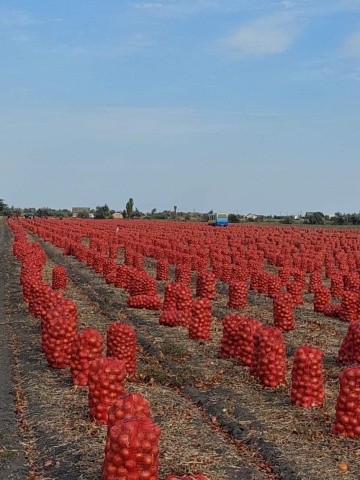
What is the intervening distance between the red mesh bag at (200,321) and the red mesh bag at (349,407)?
19.0 feet

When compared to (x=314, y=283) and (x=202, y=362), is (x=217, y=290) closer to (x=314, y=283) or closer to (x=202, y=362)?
(x=314, y=283)

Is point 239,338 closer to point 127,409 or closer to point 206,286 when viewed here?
point 127,409

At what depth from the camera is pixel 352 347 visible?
12.9 m

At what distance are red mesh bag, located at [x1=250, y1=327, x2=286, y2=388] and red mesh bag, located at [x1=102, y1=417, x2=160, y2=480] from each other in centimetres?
495

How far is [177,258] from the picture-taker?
31891 millimetres

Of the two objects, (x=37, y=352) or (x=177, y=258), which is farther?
(x=177, y=258)

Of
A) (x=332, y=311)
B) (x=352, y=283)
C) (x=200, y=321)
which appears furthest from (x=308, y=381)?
(x=352, y=283)

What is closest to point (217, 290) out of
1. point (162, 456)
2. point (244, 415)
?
point (244, 415)

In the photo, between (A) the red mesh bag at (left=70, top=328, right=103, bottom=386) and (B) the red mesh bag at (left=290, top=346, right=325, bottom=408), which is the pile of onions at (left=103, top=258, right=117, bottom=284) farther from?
(B) the red mesh bag at (left=290, top=346, right=325, bottom=408)

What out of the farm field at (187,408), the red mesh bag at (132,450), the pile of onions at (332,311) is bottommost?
the farm field at (187,408)

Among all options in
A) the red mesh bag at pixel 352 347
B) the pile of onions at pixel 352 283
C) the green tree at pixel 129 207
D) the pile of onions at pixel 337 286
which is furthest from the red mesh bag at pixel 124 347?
the green tree at pixel 129 207

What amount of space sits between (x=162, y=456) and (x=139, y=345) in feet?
21.3

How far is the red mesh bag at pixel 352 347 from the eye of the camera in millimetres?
12711

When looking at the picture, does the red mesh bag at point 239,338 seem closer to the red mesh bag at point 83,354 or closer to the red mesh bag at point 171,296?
the red mesh bag at point 83,354
